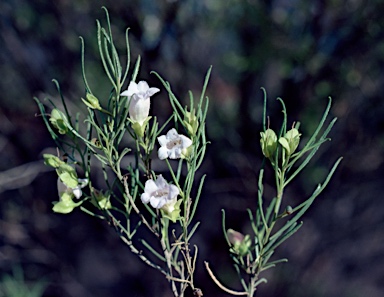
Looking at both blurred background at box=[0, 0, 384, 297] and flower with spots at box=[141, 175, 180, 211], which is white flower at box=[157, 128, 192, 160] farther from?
blurred background at box=[0, 0, 384, 297]

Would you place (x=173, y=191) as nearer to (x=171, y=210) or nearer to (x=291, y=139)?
(x=171, y=210)

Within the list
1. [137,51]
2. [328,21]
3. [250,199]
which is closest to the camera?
[328,21]

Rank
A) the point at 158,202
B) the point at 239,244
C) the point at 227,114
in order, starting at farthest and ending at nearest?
the point at 227,114 → the point at 239,244 → the point at 158,202

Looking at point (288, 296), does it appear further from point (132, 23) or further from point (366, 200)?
point (132, 23)

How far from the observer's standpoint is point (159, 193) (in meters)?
0.71

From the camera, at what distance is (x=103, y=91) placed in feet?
7.11

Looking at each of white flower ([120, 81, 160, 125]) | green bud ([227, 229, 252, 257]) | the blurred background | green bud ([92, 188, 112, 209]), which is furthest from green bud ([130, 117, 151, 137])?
the blurred background

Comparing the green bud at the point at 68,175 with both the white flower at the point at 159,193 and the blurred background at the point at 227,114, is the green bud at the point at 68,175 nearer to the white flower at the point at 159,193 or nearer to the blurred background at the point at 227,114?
the white flower at the point at 159,193

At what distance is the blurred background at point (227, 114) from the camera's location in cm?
178

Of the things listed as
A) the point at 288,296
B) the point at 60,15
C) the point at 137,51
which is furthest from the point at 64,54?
the point at 288,296

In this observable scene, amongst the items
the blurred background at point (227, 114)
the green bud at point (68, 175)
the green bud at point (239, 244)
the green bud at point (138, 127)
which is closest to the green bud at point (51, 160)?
the green bud at point (68, 175)

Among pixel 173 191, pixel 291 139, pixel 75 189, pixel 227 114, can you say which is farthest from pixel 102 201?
pixel 227 114

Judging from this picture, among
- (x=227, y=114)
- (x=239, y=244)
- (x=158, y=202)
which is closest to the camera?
(x=158, y=202)

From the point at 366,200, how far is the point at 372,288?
24.1 inches
